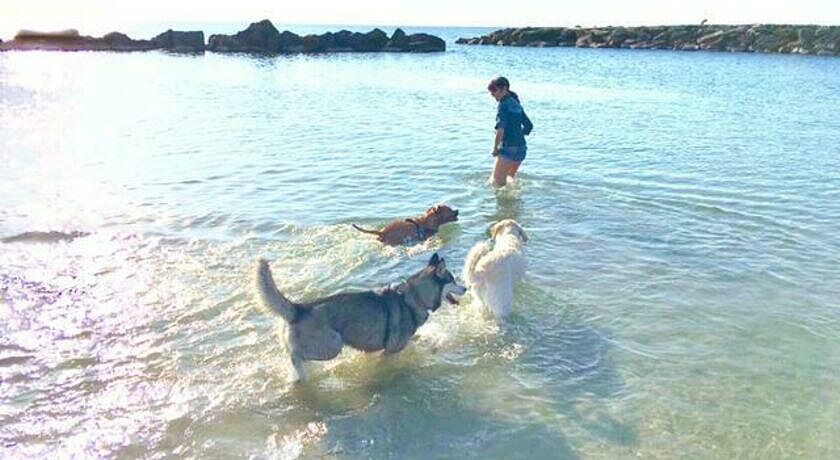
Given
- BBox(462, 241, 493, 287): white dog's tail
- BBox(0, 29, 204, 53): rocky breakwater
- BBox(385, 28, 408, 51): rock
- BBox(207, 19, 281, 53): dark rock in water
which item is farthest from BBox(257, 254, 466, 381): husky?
BBox(385, 28, 408, 51): rock

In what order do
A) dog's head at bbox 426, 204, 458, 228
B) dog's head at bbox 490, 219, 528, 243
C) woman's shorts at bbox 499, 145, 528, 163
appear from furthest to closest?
1. woman's shorts at bbox 499, 145, 528, 163
2. dog's head at bbox 426, 204, 458, 228
3. dog's head at bbox 490, 219, 528, 243

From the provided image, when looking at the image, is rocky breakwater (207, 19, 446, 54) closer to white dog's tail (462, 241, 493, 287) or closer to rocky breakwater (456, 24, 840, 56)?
Answer: rocky breakwater (456, 24, 840, 56)

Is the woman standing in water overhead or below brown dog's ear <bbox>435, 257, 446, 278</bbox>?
overhead

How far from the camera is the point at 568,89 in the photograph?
119 feet

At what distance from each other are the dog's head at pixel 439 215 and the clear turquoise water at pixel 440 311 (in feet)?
1.36

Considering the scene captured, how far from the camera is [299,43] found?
7350 centimetres

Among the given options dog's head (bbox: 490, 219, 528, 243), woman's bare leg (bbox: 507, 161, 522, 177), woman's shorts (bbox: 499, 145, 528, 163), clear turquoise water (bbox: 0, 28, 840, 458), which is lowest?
clear turquoise water (bbox: 0, 28, 840, 458)

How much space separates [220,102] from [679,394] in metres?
27.1

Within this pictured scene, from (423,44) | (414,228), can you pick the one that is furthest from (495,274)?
(423,44)

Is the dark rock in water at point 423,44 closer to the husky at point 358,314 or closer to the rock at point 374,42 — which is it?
the rock at point 374,42

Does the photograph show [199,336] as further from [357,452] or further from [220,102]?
[220,102]

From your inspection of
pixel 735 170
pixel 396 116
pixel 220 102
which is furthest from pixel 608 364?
pixel 220 102

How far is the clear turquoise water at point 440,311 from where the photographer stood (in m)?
5.69

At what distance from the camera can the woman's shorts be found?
12961mm
